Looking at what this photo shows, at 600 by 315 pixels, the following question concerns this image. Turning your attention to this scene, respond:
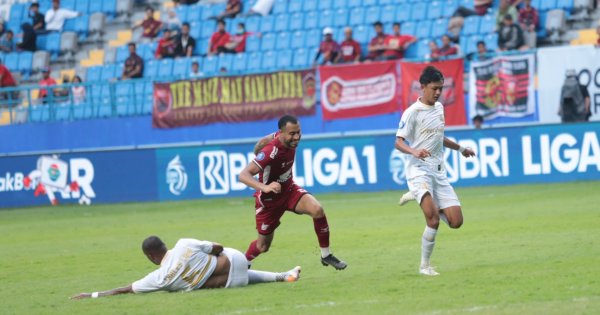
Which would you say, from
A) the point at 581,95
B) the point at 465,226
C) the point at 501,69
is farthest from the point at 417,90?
the point at 465,226

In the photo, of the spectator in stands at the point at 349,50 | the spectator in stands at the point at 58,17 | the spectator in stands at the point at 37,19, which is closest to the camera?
the spectator in stands at the point at 349,50

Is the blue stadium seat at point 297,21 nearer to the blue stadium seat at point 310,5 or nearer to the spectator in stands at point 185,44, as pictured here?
the blue stadium seat at point 310,5

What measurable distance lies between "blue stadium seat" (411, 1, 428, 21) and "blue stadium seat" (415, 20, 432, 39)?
581 mm

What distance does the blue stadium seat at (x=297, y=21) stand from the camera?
1305 inches

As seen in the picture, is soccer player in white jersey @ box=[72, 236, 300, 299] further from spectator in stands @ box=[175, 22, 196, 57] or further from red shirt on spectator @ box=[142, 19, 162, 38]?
red shirt on spectator @ box=[142, 19, 162, 38]

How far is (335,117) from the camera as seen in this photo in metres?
28.2

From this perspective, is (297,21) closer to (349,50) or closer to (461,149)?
(349,50)

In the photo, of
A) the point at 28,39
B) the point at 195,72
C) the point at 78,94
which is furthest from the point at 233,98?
the point at 28,39

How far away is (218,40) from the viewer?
32.9 meters

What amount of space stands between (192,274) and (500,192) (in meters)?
12.6

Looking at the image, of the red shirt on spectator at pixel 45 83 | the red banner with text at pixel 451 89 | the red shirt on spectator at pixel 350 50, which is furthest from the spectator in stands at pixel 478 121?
the red shirt on spectator at pixel 45 83

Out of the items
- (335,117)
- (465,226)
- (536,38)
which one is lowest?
(465,226)

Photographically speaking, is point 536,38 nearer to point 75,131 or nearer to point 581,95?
point 581,95

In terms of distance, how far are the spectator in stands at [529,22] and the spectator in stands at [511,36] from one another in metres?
0.23
